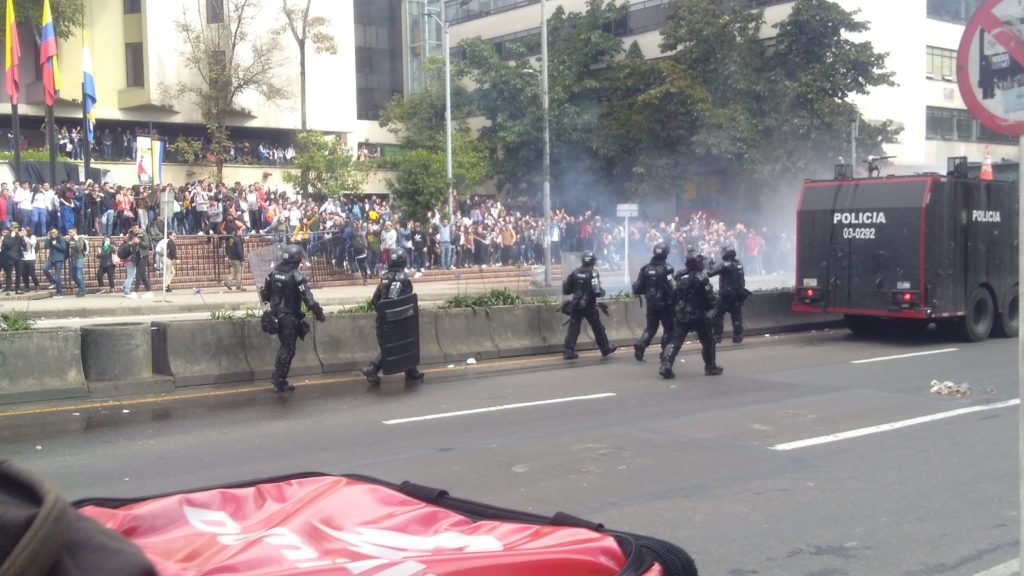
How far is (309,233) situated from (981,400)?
19.1 m

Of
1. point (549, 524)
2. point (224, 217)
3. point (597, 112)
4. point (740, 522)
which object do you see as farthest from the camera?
point (597, 112)

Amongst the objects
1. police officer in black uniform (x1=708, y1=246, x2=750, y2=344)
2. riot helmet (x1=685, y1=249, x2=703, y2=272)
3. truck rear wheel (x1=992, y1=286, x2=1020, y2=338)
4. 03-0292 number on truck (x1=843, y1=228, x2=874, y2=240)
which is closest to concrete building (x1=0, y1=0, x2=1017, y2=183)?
truck rear wheel (x1=992, y1=286, x2=1020, y2=338)

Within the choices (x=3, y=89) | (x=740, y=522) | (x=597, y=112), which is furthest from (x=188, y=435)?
(x=597, y=112)

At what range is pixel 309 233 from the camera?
88.3 feet

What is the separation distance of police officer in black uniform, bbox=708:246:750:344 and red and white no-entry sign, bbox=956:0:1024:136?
10.9 metres

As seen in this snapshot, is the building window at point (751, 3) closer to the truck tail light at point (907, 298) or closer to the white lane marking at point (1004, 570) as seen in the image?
the truck tail light at point (907, 298)

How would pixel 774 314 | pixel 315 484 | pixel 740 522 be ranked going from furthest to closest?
pixel 774 314 → pixel 740 522 → pixel 315 484

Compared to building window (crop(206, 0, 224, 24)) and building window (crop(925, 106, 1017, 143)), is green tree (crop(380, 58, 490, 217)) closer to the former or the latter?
building window (crop(206, 0, 224, 24))

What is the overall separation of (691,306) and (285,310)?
497cm

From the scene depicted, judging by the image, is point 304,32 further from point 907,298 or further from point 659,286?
point 659,286

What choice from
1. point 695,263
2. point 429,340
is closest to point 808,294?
point 695,263

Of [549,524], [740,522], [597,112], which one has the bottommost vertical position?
[740,522]

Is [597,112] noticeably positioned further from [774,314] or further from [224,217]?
[774,314]

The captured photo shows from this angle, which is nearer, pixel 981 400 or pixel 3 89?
pixel 981 400
